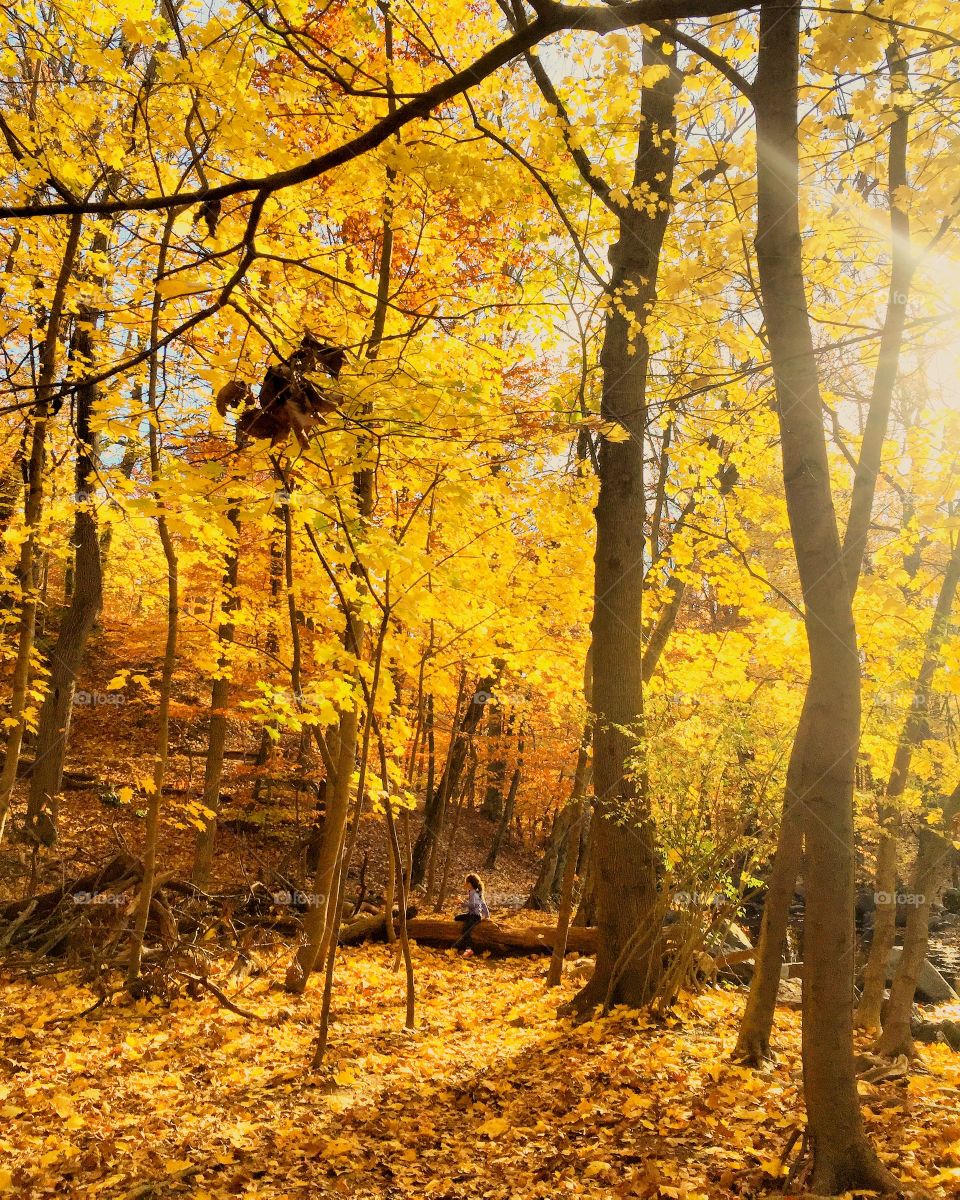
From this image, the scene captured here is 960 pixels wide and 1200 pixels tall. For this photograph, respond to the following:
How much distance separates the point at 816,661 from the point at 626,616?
3341 millimetres

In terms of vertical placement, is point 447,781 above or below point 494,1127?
above

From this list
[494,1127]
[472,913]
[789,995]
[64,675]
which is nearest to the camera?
[494,1127]

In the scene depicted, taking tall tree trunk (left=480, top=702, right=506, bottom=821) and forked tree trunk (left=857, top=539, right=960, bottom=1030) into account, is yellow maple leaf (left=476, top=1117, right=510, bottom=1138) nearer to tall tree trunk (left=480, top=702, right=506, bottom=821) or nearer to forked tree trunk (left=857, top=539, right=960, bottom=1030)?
forked tree trunk (left=857, top=539, right=960, bottom=1030)

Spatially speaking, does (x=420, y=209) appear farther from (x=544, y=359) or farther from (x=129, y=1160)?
(x=544, y=359)

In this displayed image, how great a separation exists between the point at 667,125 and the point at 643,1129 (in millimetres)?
7100

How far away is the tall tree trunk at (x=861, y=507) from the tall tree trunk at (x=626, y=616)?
0.93 meters

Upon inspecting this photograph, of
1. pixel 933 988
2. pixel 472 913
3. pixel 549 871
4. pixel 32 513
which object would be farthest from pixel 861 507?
pixel 549 871

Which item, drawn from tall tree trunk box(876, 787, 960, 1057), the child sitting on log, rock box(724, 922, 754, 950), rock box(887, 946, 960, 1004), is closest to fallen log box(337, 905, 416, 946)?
the child sitting on log

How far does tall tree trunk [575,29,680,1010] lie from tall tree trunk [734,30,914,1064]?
928 mm

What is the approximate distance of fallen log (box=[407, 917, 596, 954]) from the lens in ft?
33.1

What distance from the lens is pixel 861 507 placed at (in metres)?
3.94

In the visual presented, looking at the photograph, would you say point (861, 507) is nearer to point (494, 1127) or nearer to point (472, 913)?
point (494, 1127)

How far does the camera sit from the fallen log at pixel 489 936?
1008 cm

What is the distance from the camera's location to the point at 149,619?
1320cm
